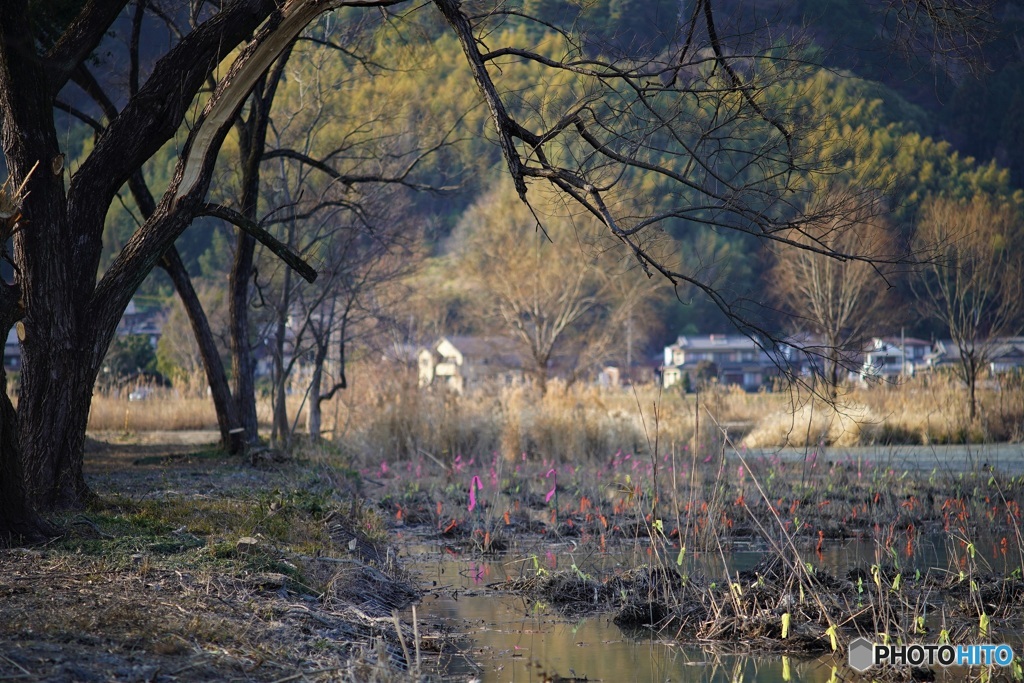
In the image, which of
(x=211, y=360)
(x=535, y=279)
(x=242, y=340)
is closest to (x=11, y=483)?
(x=211, y=360)

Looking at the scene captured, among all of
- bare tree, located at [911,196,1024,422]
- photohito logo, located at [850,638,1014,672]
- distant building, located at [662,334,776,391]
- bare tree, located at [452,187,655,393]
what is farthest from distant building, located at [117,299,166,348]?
photohito logo, located at [850,638,1014,672]

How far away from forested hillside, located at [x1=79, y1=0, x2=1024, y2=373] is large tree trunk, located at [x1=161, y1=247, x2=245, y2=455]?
937 mm

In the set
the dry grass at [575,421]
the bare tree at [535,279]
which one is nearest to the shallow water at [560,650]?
the dry grass at [575,421]

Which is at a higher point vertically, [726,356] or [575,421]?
[726,356]

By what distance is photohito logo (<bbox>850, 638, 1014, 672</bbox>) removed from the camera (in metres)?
5.96

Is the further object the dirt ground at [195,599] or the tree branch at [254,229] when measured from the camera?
the tree branch at [254,229]

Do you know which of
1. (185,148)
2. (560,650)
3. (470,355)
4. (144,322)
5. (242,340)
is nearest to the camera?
(560,650)

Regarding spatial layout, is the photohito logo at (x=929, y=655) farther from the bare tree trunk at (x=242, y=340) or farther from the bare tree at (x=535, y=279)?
the bare tree at (x=535, y=279)

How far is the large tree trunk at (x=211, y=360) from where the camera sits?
1284cm

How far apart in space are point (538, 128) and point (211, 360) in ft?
22.9

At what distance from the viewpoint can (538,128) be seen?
25.6 feet

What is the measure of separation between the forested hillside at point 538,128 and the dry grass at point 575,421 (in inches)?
91.2

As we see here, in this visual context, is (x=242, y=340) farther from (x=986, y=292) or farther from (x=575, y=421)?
(x=986, y=292)

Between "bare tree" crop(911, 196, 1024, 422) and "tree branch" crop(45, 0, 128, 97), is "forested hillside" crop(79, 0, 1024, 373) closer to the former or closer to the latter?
"bare tree" crop(911, 196, 1024, 422)
